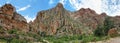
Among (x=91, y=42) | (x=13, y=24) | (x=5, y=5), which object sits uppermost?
(x=5, y=5)

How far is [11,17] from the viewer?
11369cm

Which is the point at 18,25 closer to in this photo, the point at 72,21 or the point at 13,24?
the point at 13,24

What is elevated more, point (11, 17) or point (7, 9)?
point (7, 9)

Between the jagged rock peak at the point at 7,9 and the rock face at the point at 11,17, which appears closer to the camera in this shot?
the rock face at the point at 11,17

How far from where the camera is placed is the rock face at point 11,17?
4199 inches

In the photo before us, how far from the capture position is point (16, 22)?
114750 mm

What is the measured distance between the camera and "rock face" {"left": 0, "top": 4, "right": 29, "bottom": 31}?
350 feet

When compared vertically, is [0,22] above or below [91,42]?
above

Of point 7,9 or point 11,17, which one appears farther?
point 11,17

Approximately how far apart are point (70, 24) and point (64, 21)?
9.78 m

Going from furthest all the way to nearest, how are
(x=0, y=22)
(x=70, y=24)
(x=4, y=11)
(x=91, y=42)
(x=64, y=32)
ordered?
1. (x=70, y=24)
2. (x=64, y=32)
3. (x=4, y=11)
4. (x=0, y=22)
5. (x=91, y=42)

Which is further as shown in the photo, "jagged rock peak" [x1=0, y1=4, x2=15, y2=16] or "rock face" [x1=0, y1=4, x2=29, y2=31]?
"jagged rock peak" [x1=0, y1=4, x2=15, y2=16]

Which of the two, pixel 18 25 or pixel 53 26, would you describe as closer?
pixel 18 25

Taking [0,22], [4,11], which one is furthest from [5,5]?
[0,22]
